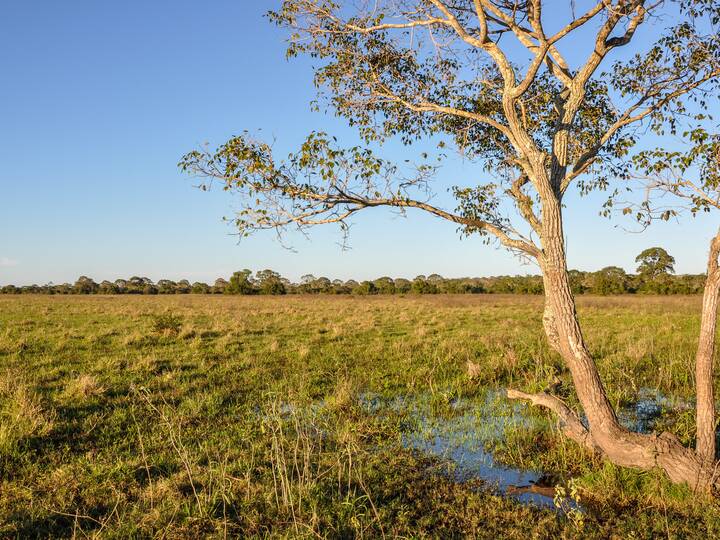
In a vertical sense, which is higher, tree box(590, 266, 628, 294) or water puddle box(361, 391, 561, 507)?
tree box(590, 266, 628, 294)

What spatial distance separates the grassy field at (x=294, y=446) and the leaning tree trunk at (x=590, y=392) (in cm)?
24

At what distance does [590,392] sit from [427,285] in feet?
196

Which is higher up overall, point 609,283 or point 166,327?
point 609,283

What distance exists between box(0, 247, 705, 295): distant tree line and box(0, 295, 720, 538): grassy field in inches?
1743

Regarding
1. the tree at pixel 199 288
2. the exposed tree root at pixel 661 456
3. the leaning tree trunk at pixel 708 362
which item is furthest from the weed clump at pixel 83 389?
the tree at pixel 199 288

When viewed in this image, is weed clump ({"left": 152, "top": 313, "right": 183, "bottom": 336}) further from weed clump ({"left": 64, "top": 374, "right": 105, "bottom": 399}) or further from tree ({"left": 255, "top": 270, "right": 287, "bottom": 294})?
tree ({"left": 255, "top": 270, "right": 287, "bottom": 294})

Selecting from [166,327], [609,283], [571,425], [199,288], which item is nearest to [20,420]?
[571,425]

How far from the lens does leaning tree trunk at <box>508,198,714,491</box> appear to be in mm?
5762

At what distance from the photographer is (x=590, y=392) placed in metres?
6.25

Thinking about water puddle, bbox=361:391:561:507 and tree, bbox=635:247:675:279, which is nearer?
water puddle, bbox=361:391:561:507

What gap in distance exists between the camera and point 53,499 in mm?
5488

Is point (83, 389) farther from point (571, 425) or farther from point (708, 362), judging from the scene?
point (708, 362)

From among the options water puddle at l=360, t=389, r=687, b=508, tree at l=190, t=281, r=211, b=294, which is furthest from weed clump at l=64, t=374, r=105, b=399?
tree at l=190, t=281, r=211, b=294

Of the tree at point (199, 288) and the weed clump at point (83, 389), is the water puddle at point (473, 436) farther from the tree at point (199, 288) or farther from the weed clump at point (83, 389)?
the tree at point (199, 288)
